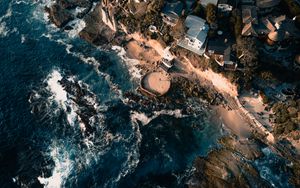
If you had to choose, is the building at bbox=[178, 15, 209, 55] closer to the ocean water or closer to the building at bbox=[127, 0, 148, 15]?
the building at bbox=[127, 0, 148, 15]

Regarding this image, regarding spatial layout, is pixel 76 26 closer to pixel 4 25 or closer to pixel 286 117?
pixel 4 25

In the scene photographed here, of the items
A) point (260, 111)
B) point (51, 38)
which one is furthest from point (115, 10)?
point (260, 111)

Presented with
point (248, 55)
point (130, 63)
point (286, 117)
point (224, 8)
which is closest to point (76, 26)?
point (130, 63)

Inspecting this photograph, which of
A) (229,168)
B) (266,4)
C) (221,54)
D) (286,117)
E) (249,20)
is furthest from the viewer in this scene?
(266,4)

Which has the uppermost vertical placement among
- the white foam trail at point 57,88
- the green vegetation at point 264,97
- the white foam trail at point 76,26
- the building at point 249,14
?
the building at point 249,14

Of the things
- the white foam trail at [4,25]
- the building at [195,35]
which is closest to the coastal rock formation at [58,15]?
the white foam trail at [4,25]

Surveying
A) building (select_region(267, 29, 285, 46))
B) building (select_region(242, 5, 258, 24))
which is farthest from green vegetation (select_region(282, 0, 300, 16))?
building (select_region(242, 5, 258, 24))

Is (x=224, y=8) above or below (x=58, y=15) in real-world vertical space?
above

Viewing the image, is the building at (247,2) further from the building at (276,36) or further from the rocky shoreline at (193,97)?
the rocky shoreline at (193,97)

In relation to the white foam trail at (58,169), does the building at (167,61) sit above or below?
above
